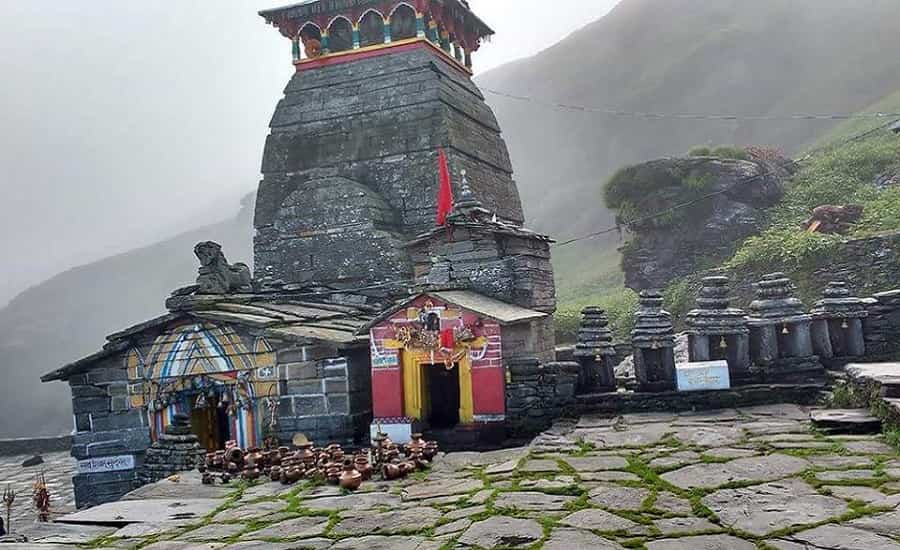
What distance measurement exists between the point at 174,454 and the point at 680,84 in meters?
55.6

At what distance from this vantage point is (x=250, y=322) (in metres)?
12.4

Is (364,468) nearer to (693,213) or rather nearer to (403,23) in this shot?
(403,23)

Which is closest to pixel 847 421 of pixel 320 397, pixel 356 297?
pixel 320 397

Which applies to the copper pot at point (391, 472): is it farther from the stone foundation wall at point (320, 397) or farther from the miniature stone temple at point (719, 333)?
the miniature stone temple at point (719, 333)

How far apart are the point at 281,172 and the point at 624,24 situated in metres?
59.7

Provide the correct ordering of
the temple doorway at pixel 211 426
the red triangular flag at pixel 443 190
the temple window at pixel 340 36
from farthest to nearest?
the temple window at pixel 340 36
the red triangular flag at pixel 443 190
the temple doorway at pixel 211 426

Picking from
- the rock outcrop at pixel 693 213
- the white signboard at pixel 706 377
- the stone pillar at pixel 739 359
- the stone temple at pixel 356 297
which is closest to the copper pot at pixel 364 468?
the stone temple at pixel 356 297

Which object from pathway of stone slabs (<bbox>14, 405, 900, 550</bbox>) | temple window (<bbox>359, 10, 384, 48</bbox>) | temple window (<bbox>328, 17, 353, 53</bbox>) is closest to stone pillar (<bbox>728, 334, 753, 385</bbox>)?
pathway of stone slabs (<bbox>14, 405, 900, 550</bbox>)

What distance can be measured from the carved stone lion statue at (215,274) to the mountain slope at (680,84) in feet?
92.8

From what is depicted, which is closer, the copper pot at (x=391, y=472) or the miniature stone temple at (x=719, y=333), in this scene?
the copper pot at (x=391, y=472)

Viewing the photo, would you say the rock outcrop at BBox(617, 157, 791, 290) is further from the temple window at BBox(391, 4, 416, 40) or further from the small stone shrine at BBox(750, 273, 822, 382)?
the small stone shrine at BBox(750, 273, 822, 382)

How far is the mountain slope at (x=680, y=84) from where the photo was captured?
166 feet

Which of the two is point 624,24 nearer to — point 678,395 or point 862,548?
point 678,395

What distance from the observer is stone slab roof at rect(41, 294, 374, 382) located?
12414 mm
